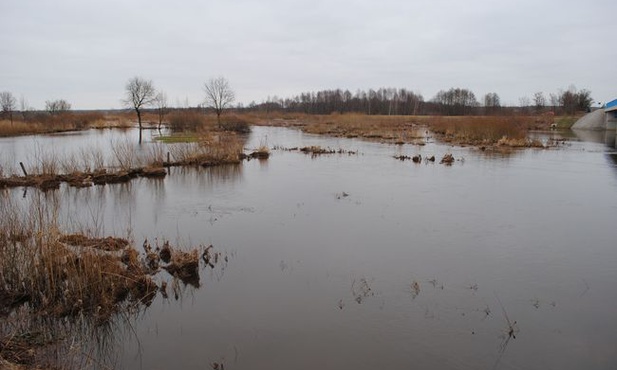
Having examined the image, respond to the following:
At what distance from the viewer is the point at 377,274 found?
25.8 ft

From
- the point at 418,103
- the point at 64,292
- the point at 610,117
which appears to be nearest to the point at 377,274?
the point at 64,292

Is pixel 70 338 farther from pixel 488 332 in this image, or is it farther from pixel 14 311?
pixel 488 332

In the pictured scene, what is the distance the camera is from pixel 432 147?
29578 millimetres

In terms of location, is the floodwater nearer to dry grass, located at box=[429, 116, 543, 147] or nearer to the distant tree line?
dry grass, located at box=[429, 116, 543, 147]

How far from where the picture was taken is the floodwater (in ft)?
18.1

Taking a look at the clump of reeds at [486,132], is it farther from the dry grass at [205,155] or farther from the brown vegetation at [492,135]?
the dry grass at [205,155]

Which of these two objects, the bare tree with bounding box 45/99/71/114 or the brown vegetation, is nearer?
the brown vegetation

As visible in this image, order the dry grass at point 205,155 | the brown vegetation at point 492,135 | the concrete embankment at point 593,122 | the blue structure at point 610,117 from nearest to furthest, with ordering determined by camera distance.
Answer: the dry grass at point 205,155
the brown vegetation at point 492,135
the blue structure at point 610,117
the concrete embankment at point 593,122

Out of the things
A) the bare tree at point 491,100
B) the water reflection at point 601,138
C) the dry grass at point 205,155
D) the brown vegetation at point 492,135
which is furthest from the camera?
the bare tree at point 491,100

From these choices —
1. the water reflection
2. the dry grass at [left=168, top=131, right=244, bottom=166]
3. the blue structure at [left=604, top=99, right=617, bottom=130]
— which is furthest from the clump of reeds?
the blue structure at [left=604, top=99, right=617, bottom=130]

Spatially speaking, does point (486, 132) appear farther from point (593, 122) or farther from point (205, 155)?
point (593, 122)

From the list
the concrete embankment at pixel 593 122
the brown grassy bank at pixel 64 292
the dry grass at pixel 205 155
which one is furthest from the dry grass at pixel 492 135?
the concrete embankment at pixel 593 122

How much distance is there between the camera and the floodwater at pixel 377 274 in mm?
5512

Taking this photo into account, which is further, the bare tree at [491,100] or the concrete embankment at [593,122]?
the bare tree at [491,100]
